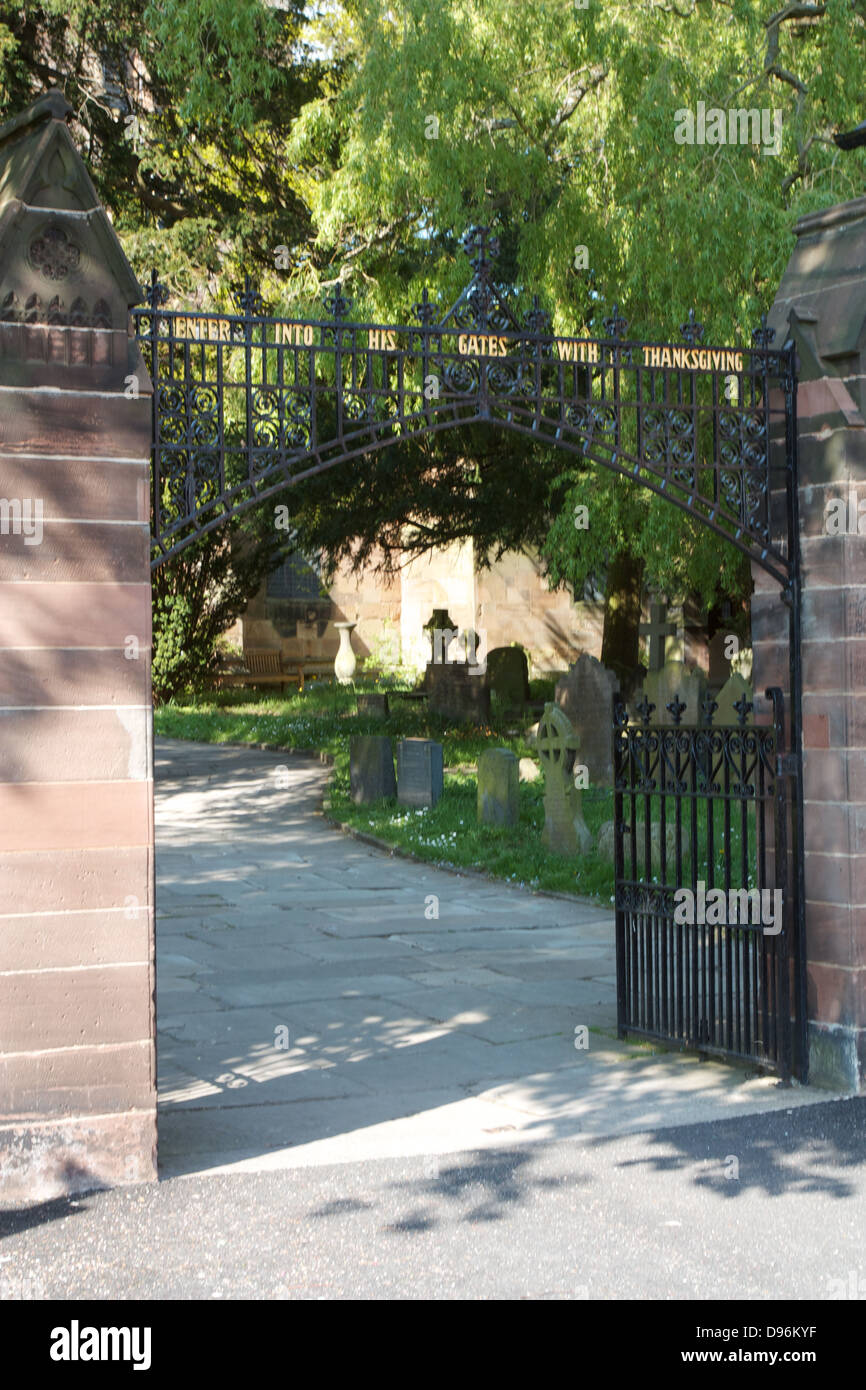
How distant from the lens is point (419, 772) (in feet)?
51.9

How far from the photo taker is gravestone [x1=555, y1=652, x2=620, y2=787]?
16625mm

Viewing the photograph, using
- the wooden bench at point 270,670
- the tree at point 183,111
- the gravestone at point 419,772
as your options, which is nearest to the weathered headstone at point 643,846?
the gravestone at point 419,772

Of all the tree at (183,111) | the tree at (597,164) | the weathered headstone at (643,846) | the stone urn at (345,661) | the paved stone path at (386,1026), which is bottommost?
the paved stone path at (386,1026)

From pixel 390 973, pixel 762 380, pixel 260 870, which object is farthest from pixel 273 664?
pixel 762 380

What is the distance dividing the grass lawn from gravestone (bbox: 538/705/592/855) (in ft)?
0.76

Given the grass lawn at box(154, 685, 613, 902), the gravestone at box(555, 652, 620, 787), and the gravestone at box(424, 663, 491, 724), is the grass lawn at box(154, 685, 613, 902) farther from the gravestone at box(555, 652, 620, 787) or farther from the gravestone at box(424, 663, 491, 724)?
the gravestone at box(555, 652, 620, 787)

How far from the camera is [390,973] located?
898 centimetres

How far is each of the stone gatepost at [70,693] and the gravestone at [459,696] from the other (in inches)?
664

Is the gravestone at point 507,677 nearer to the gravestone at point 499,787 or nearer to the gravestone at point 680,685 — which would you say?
the gravestone at point 680,685

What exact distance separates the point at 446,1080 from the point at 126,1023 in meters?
1.88

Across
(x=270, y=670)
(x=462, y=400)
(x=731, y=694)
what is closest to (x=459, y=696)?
(x=731, y=694)

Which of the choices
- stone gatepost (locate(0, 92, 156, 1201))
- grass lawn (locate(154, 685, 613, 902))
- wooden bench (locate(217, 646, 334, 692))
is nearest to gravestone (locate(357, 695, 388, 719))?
grass lawn (locate(154, 685, 613, 902))

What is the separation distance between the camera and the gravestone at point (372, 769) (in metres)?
16.2

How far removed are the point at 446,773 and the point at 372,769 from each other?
6.33ft
